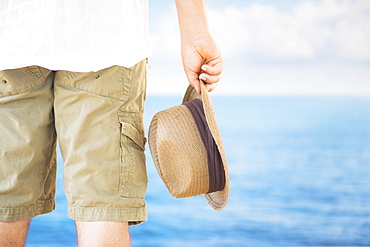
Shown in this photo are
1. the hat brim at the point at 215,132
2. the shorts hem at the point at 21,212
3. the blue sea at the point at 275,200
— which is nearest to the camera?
the shorts hem at the point at 21,212

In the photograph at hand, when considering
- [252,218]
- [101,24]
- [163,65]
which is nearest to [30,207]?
[101,24]

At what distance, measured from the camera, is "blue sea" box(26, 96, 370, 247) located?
4520mm

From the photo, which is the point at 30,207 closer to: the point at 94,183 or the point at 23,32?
the point at 94,183

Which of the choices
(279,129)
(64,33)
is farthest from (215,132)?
(279,129)

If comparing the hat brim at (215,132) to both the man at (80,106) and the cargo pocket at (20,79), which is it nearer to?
the man at (80,106)

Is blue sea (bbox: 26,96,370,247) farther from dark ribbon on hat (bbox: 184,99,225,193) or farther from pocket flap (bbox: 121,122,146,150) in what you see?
pocket flap (bbox: 121,122,146,150)

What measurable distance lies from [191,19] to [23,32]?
1.26ft

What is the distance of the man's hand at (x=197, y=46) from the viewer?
116cm

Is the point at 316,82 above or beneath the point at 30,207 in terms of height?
above

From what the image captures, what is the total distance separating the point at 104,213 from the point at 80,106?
0.77 ft

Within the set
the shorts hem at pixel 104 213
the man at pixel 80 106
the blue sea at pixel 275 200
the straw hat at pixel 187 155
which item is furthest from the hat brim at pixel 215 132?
the blue sea at pixel 275 200

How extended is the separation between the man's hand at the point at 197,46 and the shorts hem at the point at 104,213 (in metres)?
0.39

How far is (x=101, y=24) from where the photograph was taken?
1.02m

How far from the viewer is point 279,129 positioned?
11953mm
